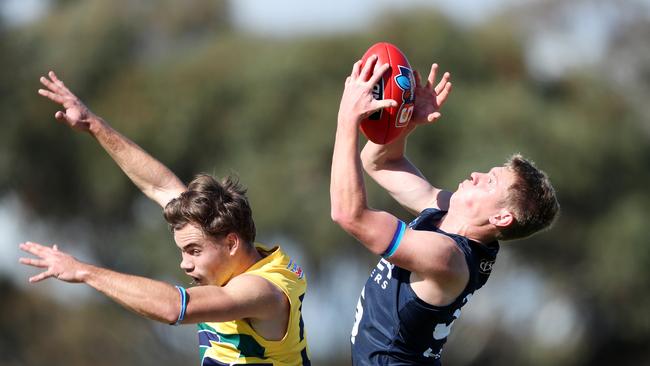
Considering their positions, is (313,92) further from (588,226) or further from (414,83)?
(414,83)

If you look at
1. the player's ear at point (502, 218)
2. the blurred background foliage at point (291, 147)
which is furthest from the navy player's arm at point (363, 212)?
the blurred background foliage at point (291, 147)

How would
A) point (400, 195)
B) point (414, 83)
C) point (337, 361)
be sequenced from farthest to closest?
point (337, 361) → point (400, 195) → point (414, 83)

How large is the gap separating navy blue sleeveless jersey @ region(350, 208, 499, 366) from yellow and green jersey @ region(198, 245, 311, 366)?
1.32 feet

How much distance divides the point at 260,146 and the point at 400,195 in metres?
21.2

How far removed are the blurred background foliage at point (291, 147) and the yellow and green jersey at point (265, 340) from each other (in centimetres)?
2002

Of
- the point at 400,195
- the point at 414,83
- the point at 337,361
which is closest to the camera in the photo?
the point at 414,83

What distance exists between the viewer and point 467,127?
27750mm

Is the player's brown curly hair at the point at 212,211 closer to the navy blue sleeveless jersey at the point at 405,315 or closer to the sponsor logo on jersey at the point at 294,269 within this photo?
the sponsor logo on jersey at the point at 294,269

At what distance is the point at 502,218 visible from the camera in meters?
6.32

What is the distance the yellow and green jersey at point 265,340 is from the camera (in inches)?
242

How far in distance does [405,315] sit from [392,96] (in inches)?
46.6

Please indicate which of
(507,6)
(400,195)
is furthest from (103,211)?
(400,195)

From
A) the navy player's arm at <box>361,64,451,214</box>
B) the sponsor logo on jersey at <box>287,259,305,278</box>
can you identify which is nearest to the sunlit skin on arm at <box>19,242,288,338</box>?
the sponsor logo on jersey at <box>287,259,305,278</box>

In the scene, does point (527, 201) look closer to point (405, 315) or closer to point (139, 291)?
point (405, 315)
